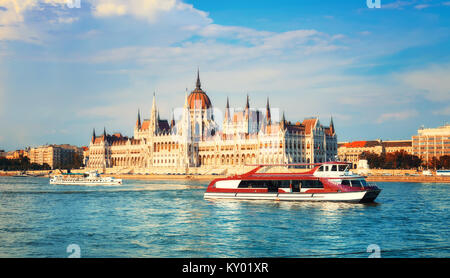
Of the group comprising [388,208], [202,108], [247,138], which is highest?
[202,108]

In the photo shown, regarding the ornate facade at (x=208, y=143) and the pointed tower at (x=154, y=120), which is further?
the pointed tower at (x=154, y=120)

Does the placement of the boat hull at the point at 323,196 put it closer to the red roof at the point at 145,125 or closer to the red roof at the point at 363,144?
the red roof at the point at 363,144

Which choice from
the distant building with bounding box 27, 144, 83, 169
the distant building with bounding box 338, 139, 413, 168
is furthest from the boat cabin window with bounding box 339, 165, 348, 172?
the distant building with bounding box 27, 144, 83, 169

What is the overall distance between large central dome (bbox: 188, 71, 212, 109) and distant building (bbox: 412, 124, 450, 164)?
5551cm

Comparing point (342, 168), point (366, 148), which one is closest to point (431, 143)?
point (366, 148)

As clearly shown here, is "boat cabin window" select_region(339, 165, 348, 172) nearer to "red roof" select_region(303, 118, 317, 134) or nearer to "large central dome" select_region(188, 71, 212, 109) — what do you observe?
"red roof" select_region(303, 118, 317, 134)

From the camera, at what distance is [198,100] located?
14000 centimetres

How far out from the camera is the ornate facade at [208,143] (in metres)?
109

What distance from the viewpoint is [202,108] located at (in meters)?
139

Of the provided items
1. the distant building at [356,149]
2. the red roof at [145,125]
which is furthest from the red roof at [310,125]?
the red roof at [145,125]

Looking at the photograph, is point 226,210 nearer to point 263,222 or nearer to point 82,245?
point 263,222

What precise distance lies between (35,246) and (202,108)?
120499mm

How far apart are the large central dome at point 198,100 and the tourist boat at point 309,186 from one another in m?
98.3
